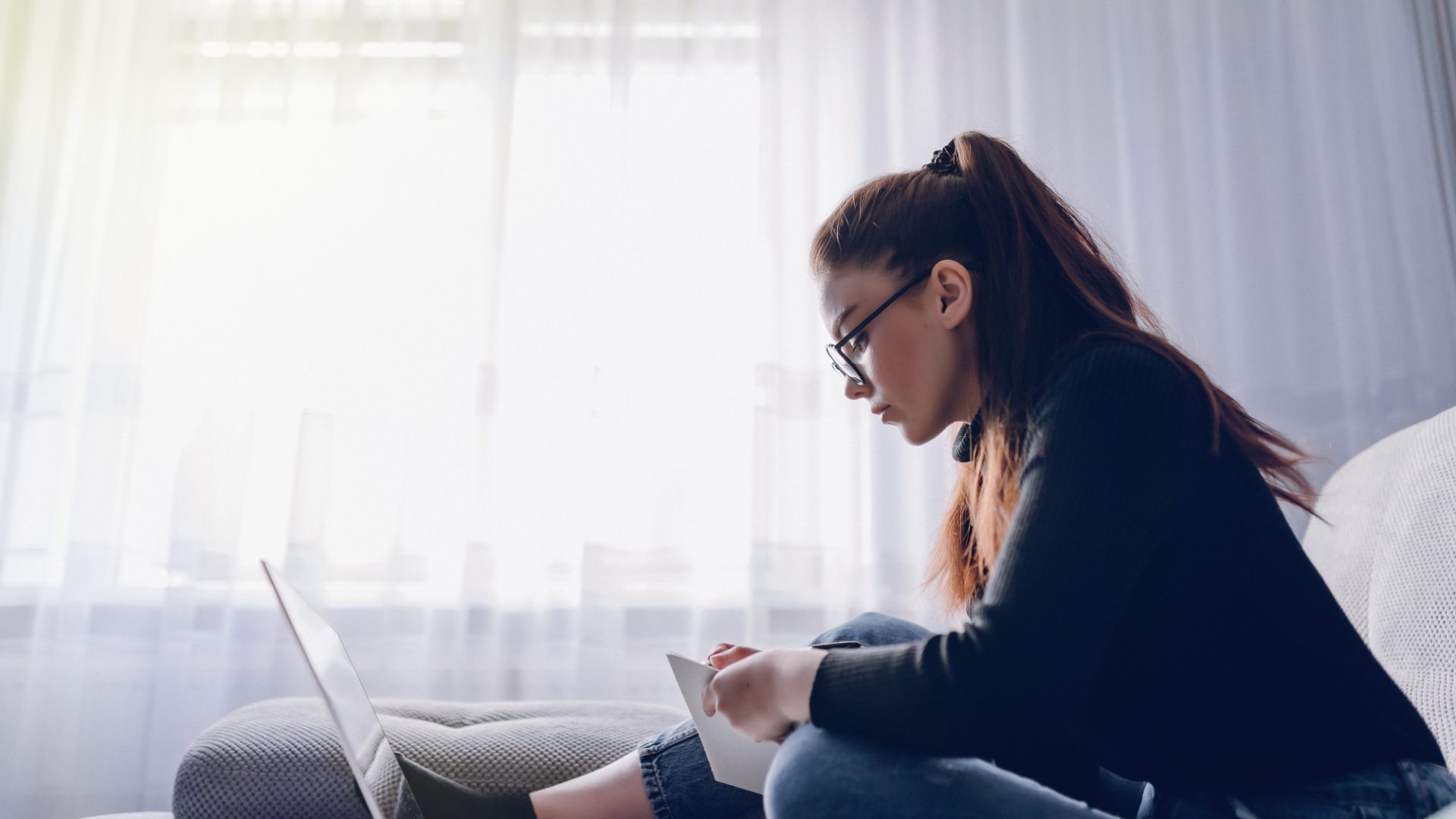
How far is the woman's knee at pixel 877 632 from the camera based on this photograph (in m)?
0.96

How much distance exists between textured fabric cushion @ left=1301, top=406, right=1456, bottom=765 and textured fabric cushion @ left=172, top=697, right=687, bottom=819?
2.75ft

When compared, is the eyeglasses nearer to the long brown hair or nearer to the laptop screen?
the long brown hair

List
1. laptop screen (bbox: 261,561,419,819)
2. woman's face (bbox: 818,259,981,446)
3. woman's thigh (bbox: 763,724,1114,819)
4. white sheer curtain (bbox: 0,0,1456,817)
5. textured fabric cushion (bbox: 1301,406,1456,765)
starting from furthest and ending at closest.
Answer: white sheer curtain (bbox: 0,0,1456,817) < textured fabric cushion (bbox: 1301,406,1456,765) < woman's face (bbox: 818,259,981,446) < laptop screen (bbox: 261,561,419,819) < woman's thigh (bbox: 763,724,1114,819)

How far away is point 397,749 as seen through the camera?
1118mm

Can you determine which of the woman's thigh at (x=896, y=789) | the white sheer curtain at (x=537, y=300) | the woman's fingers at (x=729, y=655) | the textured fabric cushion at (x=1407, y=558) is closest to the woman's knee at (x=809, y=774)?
the woman's thigh at (x=896, y=789)

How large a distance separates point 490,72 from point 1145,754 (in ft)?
6.18

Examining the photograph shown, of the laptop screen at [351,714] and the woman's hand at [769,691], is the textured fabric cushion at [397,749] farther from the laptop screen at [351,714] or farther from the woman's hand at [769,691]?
the woman's hand at [769,691]

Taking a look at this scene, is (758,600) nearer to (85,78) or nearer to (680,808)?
(680,808)

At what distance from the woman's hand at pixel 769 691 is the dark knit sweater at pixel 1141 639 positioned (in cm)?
2

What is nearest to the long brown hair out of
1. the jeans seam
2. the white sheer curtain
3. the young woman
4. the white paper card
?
the young woman

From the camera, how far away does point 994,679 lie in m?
0.61

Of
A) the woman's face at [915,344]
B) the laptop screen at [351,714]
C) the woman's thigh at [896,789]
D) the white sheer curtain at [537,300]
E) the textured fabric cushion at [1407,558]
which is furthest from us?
the white sheer curtain at [537,300]

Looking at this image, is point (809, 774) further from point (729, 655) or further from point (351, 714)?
point (351, 714)

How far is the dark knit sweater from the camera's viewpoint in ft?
2.03
